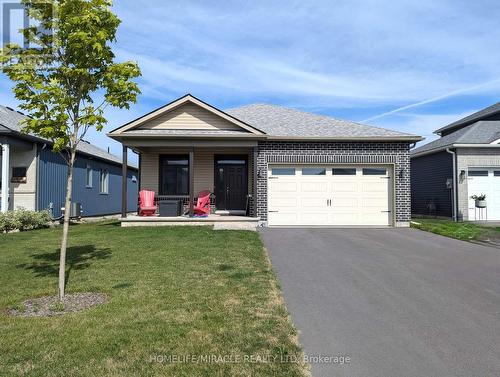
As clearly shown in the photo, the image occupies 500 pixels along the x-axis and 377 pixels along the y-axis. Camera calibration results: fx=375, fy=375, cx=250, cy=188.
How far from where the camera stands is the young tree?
493 centimetres

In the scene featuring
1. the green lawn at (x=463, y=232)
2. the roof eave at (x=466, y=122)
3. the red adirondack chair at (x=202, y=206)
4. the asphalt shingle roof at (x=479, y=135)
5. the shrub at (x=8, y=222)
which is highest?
the roof eave at (x=466, y=122)

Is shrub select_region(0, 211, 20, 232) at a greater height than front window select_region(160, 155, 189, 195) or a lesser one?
lesser

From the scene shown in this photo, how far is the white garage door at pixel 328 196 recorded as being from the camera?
13555mm

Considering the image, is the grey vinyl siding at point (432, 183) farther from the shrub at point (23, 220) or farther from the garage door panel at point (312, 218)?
the shrub at point (23, 220)

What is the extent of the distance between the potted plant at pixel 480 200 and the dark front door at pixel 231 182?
386 inches

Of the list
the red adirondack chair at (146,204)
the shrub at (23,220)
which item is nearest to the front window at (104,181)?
the shrub at (23,220)

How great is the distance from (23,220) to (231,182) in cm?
771

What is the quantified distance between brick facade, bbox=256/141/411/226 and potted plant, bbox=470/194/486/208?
454 centimetres

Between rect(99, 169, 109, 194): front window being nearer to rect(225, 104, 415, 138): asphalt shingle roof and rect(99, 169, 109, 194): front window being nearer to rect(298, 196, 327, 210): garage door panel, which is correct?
rect(225, 104, 415, 138): asphalt shingle roof

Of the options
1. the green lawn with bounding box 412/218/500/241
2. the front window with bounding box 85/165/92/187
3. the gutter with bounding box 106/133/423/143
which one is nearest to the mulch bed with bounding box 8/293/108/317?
the gutter with bounding box 106/133/423/143

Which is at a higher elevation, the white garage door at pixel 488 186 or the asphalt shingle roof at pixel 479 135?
the asphalt shingle roof at pixel 479 135

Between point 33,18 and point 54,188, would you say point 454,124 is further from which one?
point 33,18

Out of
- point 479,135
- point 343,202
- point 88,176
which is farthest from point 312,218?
point 88,176

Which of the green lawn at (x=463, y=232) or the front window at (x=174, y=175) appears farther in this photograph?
the front window at (x=174, y=175)
